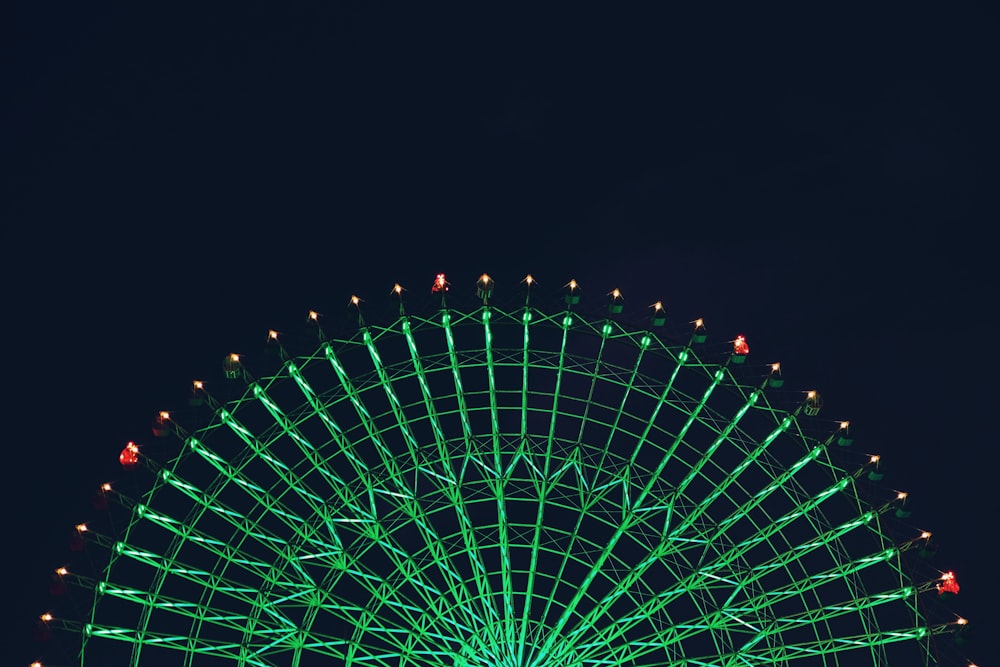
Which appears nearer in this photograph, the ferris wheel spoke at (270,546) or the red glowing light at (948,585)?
the ferris wheel spoke at (270,546)

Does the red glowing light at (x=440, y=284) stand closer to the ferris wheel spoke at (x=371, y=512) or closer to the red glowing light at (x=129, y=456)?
the ferris wheel spoke at (x=371, y=512)

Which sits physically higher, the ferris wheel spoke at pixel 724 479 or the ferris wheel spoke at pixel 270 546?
the ferris wheel spoke at pixel 724 479

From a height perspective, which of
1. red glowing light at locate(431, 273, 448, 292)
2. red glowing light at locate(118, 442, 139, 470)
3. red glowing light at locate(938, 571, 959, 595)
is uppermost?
red glowing light at locate(431, 273, 448, 292)

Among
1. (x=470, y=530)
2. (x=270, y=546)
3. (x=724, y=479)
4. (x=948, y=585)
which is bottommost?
(x=270, y=546)

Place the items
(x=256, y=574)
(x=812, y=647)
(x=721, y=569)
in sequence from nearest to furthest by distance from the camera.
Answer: (x=256, y=574) < (x=812, y=647) < (x=721, y=569)

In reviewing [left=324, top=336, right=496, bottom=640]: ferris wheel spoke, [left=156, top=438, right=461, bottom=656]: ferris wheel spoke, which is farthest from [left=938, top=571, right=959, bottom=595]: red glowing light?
[left=156, top=438, right=461, bottom=656]: ferris wheel spoke

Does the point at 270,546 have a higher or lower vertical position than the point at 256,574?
higher

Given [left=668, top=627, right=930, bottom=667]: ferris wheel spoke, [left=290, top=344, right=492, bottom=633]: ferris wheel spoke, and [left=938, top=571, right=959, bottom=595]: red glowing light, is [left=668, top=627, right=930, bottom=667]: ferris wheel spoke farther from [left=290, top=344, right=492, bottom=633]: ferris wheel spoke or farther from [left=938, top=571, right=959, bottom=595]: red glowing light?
[left=290, top=344, right=492, bottom=633]: ferris wheel spoke

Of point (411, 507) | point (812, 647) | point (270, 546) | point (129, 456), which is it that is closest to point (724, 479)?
point (812, 647)

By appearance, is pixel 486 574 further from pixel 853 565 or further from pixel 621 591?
pixel 853 565

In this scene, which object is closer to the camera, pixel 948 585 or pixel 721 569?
pixel 948 585

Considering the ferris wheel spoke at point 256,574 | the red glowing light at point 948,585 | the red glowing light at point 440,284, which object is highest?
the red glowing light at point 440,284

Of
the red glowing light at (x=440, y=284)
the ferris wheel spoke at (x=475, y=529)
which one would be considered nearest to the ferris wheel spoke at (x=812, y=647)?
the ferris wheel spoke at (x=475, y=529)

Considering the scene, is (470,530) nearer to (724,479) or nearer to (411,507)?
(411,507)
